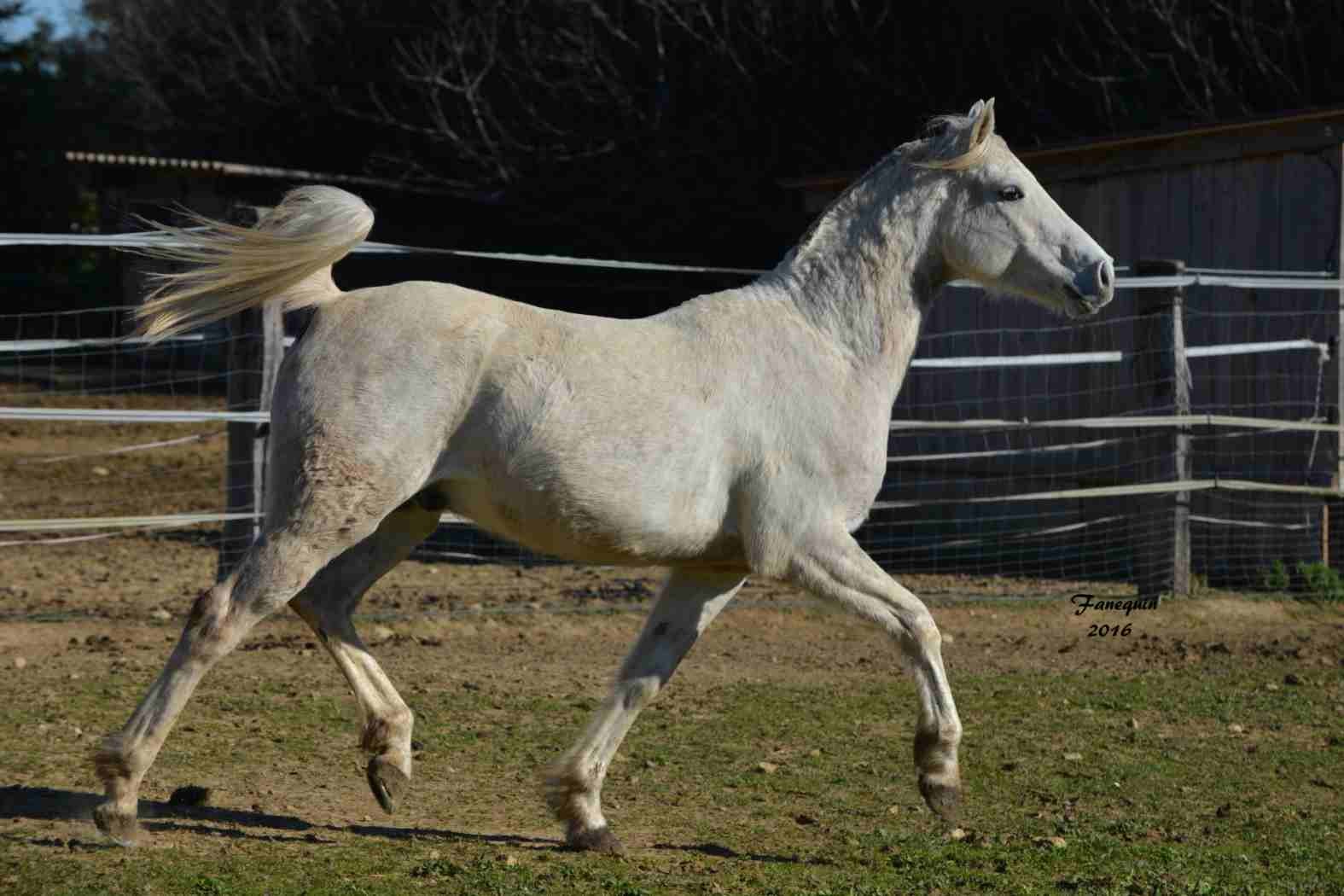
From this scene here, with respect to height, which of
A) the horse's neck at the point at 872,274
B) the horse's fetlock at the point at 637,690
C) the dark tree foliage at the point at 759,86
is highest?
the dark tree foliage at the point at 759,86

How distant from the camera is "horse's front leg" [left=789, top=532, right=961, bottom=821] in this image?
425cm

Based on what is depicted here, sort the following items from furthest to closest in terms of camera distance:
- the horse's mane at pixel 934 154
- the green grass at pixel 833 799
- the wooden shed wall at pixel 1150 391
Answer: the wooden shed wall at pixel 1150 391 < the horse's mane at pixel 934 154 < the green grass at pixel 833 799

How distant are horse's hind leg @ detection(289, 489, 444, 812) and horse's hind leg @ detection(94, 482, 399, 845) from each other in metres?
0.34

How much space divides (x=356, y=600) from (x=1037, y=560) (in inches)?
279

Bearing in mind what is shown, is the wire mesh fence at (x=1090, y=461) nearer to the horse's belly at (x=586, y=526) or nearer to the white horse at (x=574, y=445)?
the white horse at (x=574, y=445)

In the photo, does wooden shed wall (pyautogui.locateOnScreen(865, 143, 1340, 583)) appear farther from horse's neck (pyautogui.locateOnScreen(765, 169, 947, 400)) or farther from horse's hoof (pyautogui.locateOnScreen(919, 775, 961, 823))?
horse's hoof (pyautogui.locateOnScreen(919, 775, 961, 823))

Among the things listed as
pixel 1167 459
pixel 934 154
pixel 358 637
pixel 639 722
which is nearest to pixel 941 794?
pixel 358 637

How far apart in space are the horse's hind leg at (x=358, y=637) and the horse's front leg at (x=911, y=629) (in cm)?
105

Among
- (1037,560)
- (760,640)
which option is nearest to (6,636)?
(760,640)

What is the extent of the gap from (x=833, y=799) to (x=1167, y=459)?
17.2 ft

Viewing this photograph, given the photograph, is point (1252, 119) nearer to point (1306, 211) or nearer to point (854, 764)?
point (1306, 211)

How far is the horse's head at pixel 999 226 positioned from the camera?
480 centimetres

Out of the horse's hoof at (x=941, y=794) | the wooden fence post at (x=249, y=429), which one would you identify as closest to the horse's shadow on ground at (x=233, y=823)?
the horse's hoof at (x=941, y=794)

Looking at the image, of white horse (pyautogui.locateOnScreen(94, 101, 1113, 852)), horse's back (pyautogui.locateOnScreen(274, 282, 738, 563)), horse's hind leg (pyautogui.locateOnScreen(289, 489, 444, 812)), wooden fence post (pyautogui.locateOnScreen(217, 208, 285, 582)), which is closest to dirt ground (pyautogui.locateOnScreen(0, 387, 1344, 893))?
horse's hind leg (pyautogui.locateOnScreen(289, 489, 444, 812))
